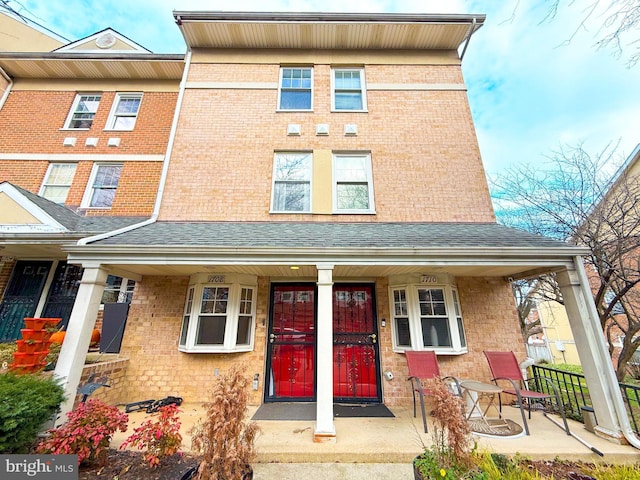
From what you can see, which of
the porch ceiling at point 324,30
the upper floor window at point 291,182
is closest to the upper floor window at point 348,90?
the porch ceiling at point 324,30

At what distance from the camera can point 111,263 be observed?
4262 millimetres

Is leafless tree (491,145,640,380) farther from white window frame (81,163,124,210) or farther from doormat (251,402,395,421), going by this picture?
white window frame (81,163,124,210)

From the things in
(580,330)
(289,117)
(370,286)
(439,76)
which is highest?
(439,76)

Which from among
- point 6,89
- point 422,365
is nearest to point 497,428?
point 422,365

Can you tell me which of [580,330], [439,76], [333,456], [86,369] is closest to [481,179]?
[439,76]

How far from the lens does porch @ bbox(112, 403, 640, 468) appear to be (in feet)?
11.1

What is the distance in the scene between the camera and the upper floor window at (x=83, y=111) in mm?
8078

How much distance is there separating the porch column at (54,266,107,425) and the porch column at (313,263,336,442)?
3.41 meters

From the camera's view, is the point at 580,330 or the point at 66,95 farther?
the point at 66,95

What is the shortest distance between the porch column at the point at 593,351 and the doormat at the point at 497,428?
1052 millimetres

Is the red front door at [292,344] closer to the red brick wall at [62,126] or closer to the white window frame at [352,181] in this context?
the white window frame at [352,181]

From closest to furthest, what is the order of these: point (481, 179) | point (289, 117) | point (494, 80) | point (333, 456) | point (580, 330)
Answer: point (333, 456), point (580, 330), point (481, 179), point (289, 117), point (494, 80)

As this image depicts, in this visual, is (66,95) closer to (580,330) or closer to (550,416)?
(580,330)

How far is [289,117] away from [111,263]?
5.28m
